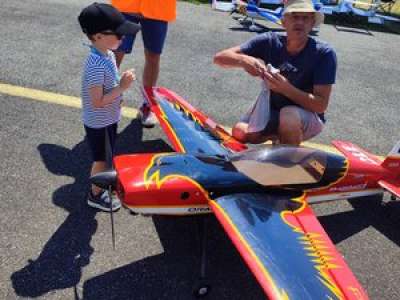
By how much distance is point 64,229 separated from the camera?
407cm

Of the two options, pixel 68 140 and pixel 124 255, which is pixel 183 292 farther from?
pixel 68 140

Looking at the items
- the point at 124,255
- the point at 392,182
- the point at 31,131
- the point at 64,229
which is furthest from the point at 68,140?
the point at 392,182

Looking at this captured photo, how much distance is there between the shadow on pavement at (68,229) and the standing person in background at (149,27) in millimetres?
764

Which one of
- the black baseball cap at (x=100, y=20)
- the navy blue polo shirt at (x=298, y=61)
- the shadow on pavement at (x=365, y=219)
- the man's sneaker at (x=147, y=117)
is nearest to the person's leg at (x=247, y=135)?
the navy blue polo shirt at (x=298, y=61)

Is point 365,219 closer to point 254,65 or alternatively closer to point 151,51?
point 254,65

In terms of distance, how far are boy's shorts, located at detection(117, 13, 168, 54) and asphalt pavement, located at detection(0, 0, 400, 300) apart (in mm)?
1059

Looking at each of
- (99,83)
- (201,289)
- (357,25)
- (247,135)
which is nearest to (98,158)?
(99,83)

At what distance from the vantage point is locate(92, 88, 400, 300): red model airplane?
10.2ft

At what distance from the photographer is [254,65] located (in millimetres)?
4605

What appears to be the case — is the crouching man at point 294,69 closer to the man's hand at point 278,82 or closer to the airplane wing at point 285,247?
the man's hand at point 278,82

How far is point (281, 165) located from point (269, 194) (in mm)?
322

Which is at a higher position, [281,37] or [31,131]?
[281,37]

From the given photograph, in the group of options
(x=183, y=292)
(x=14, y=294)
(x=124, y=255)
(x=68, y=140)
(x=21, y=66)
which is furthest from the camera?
(x=21, y=66)

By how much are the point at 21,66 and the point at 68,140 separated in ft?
8.46
